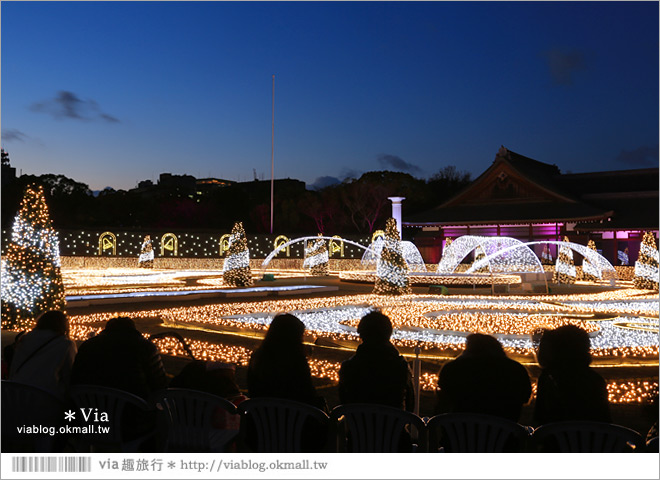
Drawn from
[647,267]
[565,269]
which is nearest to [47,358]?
[647,267]

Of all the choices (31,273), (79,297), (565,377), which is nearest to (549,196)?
(79,297)

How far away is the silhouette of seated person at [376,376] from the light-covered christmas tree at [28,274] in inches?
330

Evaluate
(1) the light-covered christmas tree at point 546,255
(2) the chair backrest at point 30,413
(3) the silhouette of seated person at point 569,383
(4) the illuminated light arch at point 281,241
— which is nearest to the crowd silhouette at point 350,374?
(3) the silhouette of seated person at point 569,383

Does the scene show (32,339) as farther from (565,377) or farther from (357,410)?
(565,377)

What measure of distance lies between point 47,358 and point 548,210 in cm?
3573

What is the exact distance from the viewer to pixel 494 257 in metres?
33.9

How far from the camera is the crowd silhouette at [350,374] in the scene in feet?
12.9

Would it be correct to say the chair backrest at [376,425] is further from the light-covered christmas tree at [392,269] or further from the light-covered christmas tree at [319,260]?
the light-covered christmas tree at [319,260]

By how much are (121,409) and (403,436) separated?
6.32 ft

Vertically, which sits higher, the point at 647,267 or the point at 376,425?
the point at 647,267

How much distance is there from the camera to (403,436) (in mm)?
3713

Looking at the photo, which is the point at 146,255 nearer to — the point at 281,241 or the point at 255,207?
the point at 281,241

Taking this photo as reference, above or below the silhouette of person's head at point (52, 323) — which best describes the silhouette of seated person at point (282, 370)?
below

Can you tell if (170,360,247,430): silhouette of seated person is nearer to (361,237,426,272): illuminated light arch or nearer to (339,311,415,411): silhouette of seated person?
(339,311,415,411): silhouette of seated person
